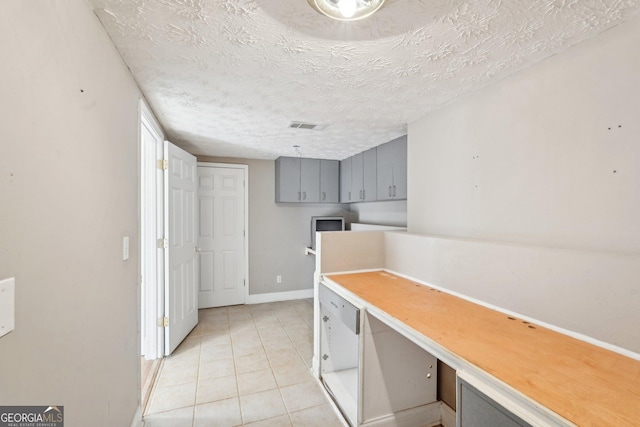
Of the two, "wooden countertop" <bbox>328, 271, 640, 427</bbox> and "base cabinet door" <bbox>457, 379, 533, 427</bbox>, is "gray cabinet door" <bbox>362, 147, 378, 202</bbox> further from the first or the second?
"base cabinet door" <bbox>457, 379, 533, 427</bbox>

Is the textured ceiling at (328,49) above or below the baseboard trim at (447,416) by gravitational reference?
above

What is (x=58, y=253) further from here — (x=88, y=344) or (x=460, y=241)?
(x=460, y=241)

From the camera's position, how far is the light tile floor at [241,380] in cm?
190

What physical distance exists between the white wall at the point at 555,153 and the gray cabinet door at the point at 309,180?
231 centimetres

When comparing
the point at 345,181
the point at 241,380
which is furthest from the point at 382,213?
the point at 241,380

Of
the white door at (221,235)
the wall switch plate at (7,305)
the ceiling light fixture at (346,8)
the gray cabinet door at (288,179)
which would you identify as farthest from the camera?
the gray cabinet door at (288,179)

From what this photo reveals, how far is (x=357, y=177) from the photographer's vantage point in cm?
374

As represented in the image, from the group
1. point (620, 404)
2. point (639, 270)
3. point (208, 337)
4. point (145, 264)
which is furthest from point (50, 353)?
point (208, 337)

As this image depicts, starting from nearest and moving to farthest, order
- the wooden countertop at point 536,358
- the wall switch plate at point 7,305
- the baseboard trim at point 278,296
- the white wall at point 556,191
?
1. the wall switch plate at point 7,305
2. the wooden countertop at point 536,358
3. the white wall at point 556,191
4. the baseboard trim at point 278,296

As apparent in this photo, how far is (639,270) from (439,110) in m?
1.53

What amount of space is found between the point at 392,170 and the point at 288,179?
167 centimetres

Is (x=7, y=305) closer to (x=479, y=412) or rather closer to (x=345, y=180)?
(x=479, y=412)

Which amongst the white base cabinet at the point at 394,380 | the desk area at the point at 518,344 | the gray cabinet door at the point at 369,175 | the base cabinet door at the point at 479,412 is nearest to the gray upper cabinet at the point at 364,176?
the gray cabinet door at the point at 369,175

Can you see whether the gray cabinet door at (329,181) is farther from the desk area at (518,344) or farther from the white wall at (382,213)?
the desk area at (518,344)
